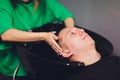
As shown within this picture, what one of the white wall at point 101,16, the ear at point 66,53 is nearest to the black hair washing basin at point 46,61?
the ear at point 66,53

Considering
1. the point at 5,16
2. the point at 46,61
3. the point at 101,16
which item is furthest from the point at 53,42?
the point at 101,16

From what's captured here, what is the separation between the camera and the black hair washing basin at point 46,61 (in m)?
0.94

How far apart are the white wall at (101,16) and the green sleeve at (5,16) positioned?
0.51 m

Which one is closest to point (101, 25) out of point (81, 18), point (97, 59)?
point (81, 18)

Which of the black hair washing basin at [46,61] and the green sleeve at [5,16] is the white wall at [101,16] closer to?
the black hair washing basin at [46,61]

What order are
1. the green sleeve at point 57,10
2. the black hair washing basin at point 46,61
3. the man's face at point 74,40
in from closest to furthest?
the black hair washing basin at point 46,61 → the man's face at point 74,40 → the green sleeve at point 57,10

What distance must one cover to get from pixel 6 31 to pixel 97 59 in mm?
439

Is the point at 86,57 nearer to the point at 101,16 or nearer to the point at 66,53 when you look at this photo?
the point at 66,53

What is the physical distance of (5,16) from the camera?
1.10 m

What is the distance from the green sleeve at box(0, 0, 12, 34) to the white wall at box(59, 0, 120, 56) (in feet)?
1.69

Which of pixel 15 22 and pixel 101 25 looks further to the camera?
pixel 101 25

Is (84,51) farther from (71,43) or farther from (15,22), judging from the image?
(15,22)

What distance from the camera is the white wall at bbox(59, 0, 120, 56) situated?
1351mm

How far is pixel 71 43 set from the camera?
1062 millimetres
